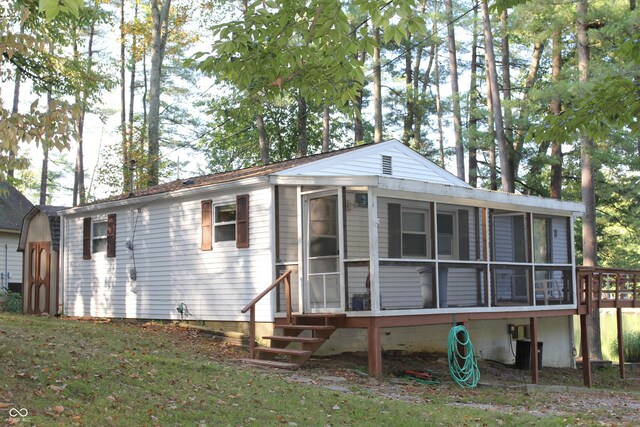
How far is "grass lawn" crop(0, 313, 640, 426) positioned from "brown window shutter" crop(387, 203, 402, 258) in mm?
2974

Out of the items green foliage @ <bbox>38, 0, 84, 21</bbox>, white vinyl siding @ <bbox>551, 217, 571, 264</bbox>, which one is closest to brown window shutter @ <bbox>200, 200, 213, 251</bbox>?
white vinyl siding @ <bbox>551, 217, 571, 264</bbox>

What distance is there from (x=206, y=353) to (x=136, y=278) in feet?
16.4

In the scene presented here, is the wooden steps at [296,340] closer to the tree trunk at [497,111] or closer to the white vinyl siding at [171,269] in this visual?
the white vinyl siding at [171,269]

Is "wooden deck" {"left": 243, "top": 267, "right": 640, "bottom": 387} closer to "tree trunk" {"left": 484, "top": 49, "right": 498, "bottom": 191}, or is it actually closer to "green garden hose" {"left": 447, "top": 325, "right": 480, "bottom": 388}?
"green garden hose" {"left": 447, "top": 325, "right": 480, "bottom": 388}

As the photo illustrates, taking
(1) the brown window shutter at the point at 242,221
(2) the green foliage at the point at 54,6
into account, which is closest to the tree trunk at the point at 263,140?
(1) the brown window shutter at the point at 242,221

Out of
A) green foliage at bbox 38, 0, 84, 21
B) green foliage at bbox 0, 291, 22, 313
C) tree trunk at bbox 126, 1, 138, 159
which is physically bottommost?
green foliage at bbox 0, 291, 22, 313

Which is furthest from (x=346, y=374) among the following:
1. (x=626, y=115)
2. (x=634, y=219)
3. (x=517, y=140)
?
(x=634, y=219)

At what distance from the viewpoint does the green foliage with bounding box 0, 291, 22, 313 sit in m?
22.0

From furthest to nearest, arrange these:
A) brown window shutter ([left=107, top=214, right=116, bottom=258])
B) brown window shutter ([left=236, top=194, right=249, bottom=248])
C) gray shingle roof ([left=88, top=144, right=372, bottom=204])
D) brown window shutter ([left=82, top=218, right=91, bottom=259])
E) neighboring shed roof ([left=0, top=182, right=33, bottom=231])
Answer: neighboring shed roof ([left=0, top=182, right=33, bottom=231]) < brown window shutter ([left=82, top=218, right=91, bottom=259]) < brown window shutter ([left=107, top=214, right=116, bottom=258]) < gray shingle roof ([left=88, top=144, right=372, bottom=204]) < brown window shutter ([left=236, top=194, right=249, bottom=248])

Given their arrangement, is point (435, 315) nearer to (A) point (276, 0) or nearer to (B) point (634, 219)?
(A) point (276, 0)

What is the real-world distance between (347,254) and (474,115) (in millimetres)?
17250

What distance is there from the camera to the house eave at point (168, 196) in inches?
578

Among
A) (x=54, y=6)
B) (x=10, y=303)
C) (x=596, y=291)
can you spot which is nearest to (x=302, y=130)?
(x=10, y=303)

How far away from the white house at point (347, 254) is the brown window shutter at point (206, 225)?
0.02 m
